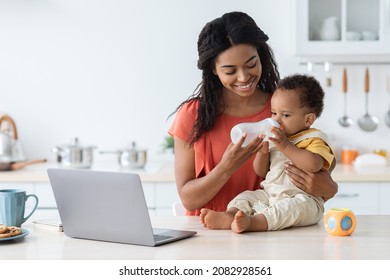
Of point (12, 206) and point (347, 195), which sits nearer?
point (12, 206)

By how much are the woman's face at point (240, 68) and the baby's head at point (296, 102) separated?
0.32 feet

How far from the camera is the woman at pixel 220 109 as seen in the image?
2.10 meters

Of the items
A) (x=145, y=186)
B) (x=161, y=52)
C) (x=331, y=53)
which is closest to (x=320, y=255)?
(x=145, y=186)

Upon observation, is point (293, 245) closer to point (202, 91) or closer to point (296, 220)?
point (296, 220)

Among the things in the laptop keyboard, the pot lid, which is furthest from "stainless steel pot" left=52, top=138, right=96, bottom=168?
the laptop keyboard

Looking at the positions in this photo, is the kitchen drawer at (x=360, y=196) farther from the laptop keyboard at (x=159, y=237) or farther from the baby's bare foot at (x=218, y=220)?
the laptop keyboard at (x=159, y=237)

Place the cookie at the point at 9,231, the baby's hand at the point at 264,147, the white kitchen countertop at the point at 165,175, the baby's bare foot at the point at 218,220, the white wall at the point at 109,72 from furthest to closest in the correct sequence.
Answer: the white wall at the point at 109,72 < the white kitchen countertop at the point at 165,175 < the baby's hand at the point at 264,147 < the baby's bare foot at the point at 218,220 < the cookie at the point at 9,231

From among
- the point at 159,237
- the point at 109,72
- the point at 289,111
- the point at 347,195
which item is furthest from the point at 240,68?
the point at 109,72

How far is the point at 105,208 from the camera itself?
1729 mm

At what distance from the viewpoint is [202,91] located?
2305 millimetres

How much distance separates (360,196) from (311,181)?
1642 millimetres

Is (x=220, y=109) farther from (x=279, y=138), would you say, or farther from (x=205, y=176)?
(x=279, y=138)

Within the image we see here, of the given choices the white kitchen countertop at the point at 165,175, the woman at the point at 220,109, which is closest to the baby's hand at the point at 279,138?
the woman at the point at 220,109

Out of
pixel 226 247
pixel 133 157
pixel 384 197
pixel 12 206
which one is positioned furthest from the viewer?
pixel 133 157
